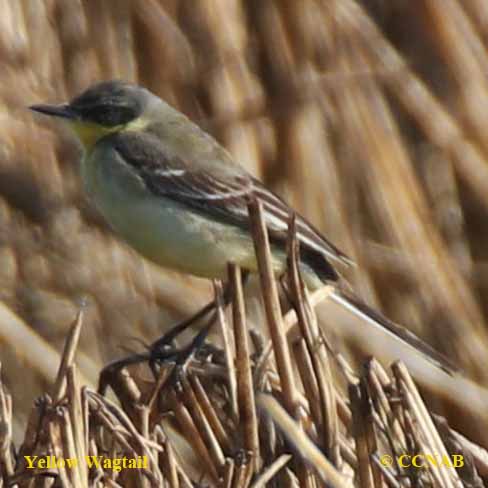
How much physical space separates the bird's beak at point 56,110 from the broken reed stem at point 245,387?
1.49 m

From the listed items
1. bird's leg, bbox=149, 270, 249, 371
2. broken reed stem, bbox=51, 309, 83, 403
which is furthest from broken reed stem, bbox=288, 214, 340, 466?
broken reed stem, bbox=51, 309, 83, 403

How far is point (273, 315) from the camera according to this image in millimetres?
2186

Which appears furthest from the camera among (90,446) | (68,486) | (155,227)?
(155,227)

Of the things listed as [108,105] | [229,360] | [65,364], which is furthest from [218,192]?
[65,364]

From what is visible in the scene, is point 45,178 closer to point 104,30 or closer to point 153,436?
point 104,30

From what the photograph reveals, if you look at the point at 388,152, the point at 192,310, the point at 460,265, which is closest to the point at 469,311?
the point at 460,265

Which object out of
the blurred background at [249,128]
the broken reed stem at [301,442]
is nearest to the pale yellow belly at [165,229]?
the blurred background at [249,128]

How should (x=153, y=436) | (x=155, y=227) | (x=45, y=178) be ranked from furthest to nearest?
(x=45, y=178)
(x=155, y=227)
(x=153, y=436)

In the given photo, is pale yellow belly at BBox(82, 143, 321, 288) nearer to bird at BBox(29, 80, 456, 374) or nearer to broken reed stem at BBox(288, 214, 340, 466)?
bird at BBox(29, 80, 456, 374)

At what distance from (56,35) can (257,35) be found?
2.00ft

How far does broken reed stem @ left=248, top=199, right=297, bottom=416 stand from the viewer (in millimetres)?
2150

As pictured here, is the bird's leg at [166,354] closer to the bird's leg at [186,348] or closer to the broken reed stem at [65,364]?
the bird's leg at [186,348]

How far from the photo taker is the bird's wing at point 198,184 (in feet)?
11.5

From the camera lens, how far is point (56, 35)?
13.9ft
